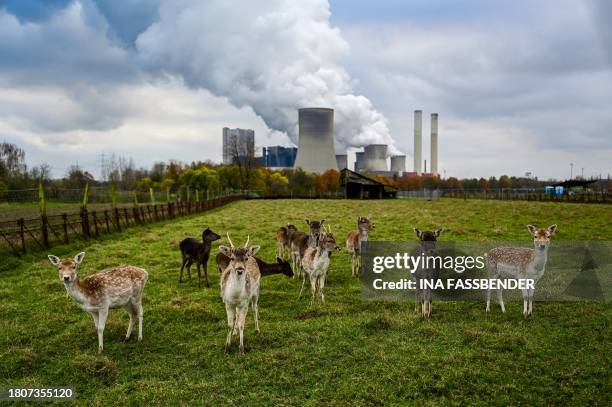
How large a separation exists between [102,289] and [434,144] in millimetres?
129322

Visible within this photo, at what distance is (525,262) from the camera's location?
29.2 ft

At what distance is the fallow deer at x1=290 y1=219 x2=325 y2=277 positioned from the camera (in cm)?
1116

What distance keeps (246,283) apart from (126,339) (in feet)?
7.30

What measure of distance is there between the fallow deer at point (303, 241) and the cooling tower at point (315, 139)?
238ft

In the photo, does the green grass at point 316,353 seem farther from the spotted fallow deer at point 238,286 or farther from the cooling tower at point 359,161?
the cooling tower at point 359,161

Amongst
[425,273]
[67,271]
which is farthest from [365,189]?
[67,271]

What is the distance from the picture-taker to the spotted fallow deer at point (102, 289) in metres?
7.18

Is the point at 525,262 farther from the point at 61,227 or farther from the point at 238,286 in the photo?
the point at 61,227

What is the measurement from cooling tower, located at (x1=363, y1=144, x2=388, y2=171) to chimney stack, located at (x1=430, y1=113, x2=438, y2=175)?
55.4 feet

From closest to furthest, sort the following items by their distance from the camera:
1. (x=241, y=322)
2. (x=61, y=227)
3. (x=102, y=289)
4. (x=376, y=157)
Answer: (x=241, y=322), (x=102, y=289), (x=61, y=227), (x=376, y=157)

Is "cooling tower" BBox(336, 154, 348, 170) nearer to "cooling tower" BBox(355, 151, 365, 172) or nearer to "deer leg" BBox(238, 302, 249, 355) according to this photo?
"cooling tower" BBox(355, 151, 365, 172)

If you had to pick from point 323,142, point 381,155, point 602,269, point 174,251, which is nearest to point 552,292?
point 602,269

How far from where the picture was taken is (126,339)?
776cm

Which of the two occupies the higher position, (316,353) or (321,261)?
(321,261)
